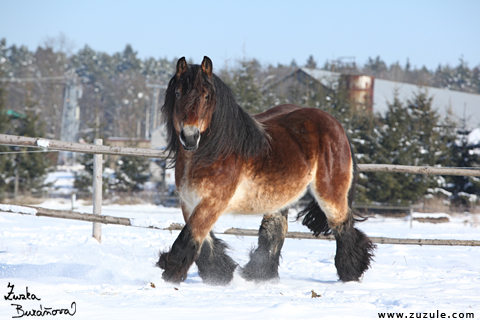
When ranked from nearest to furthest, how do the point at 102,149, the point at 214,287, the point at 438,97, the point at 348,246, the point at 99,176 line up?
the point at 214,287
the point at 348,246
the point at 102,149
the point at 99,176
the point at 438,97

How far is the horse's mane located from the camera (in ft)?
11.3

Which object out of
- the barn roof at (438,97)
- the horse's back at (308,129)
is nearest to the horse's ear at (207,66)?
the horse's back at (308,129)

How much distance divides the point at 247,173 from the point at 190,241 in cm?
78

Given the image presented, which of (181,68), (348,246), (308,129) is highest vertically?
(181,68)

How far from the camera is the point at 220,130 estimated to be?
3.51 m

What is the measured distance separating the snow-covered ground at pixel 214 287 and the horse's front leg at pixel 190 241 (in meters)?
0.15

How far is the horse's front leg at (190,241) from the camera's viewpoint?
133 inches

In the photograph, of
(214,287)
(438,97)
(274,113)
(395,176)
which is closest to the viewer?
(214,287)

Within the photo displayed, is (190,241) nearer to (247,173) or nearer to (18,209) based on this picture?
(247,173)

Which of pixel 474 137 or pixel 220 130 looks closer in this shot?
pixel 220 130

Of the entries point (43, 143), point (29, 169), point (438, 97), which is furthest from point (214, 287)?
point (438, 97)

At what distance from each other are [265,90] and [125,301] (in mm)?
24801

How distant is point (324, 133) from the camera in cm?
425

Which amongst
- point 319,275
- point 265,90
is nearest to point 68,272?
point 319,275
